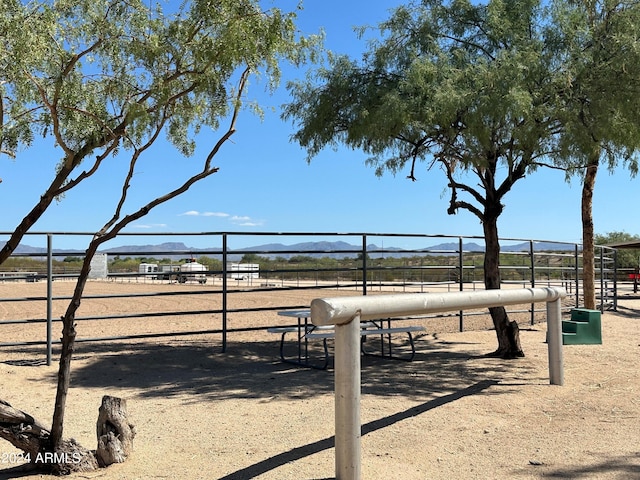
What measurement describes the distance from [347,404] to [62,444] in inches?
69.1

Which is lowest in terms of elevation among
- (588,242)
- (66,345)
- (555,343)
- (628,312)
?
(628,312)

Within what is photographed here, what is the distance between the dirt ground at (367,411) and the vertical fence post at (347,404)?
0.78ft

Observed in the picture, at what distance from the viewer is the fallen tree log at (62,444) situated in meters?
3.68

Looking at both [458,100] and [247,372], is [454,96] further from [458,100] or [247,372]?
[247,372]

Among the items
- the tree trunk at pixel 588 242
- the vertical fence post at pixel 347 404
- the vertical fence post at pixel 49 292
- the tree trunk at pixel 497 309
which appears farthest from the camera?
the tree trunk at pixel 588 242

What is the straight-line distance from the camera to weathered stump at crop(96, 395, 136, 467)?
381 cm

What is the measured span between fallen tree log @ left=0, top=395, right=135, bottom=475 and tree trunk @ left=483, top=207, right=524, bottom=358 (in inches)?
220

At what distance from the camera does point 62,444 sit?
12.3ft

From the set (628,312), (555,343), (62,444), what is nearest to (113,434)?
(62,444)

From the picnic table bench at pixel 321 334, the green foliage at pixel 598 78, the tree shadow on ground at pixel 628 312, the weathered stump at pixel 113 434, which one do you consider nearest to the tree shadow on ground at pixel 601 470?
the weathered stump at pixel 113 434

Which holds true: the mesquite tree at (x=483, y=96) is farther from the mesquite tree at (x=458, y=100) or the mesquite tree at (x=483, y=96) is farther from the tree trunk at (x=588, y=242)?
the tree trunk at (x=588, y=242)

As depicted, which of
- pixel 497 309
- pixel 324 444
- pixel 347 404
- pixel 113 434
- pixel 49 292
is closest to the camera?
pixel 347 404

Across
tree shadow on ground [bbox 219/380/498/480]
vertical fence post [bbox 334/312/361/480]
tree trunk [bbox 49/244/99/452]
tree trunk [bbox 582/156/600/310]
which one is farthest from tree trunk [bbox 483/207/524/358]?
tree trunk [bbox 582/156/600/310]

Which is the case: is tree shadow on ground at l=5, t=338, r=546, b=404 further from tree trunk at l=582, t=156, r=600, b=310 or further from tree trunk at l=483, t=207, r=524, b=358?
tree trunk at l=582, t=156, r=600, b=310
